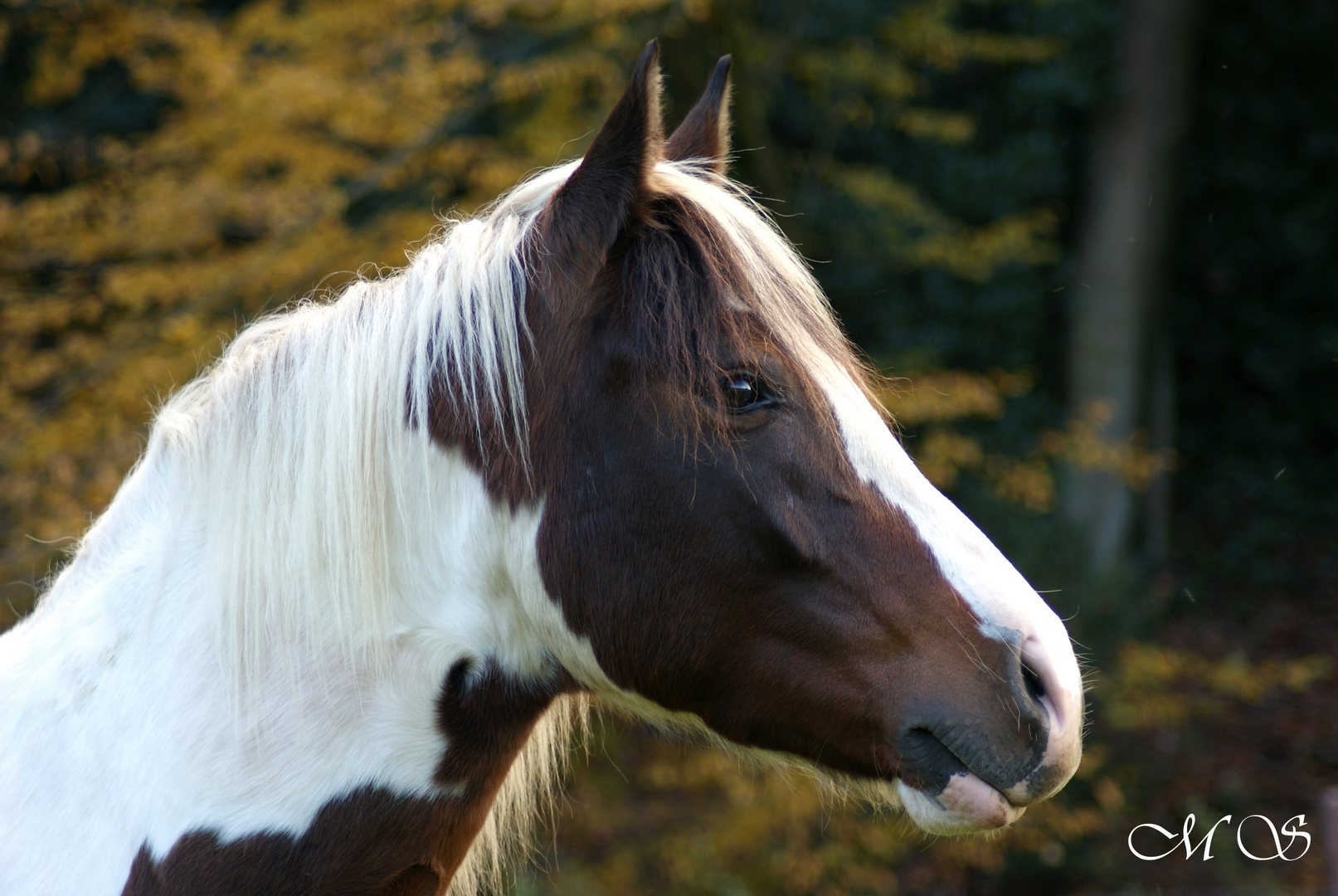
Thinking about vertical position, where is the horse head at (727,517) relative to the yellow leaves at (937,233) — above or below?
above

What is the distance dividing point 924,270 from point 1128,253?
161 centimetres

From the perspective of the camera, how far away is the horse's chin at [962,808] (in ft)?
4.04

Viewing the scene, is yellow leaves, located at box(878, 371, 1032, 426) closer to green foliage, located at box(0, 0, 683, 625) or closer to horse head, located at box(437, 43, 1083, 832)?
green foliage, located at box(0, 0, 683, 625)

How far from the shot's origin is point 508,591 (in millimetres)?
1349

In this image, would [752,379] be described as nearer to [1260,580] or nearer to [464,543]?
[464,543]

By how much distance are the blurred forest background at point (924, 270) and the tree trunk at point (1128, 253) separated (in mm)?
31

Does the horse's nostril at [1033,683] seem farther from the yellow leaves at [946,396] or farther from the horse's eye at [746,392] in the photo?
the yellow leaves at [946,396]

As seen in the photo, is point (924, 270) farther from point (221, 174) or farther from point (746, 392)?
point (746, 392)

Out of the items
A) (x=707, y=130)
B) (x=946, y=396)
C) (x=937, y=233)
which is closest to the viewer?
(x=707, y=130)

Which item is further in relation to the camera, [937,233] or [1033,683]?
[937,233]

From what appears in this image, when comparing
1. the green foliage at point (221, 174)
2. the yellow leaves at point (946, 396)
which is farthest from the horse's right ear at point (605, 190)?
the yellow leaves at point (946, 396)

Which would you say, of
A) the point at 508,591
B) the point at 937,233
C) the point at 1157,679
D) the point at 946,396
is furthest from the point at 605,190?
the point at 1157,679

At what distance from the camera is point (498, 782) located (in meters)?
1.40

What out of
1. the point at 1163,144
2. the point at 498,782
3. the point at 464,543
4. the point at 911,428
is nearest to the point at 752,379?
the point at 464,543
